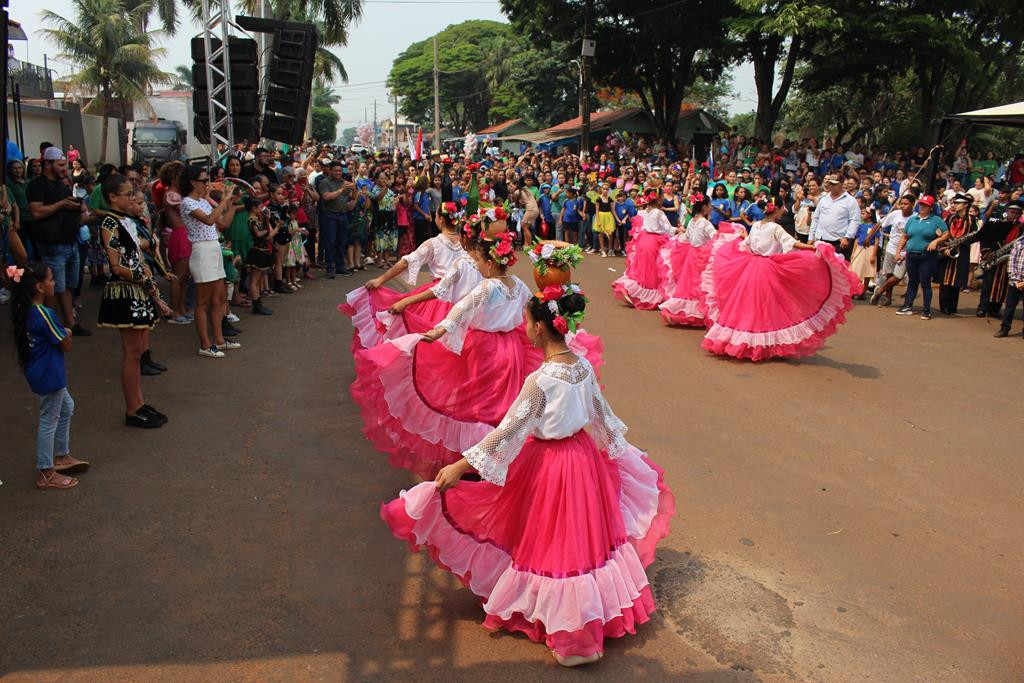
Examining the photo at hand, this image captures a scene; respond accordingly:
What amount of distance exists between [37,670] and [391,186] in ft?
42.4

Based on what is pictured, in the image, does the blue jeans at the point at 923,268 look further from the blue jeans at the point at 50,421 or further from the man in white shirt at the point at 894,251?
the blue jeans at the point at 50,421

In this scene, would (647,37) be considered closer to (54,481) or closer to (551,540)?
(54,481)

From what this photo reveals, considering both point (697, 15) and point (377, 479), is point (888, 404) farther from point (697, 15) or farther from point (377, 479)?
point (697, 15)

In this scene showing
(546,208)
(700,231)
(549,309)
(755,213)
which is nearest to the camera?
(549,309)

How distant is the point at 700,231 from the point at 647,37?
2287 cm

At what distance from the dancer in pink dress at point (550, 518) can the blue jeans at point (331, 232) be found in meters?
10.4

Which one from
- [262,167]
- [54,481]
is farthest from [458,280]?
[262,167]

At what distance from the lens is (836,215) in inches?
476

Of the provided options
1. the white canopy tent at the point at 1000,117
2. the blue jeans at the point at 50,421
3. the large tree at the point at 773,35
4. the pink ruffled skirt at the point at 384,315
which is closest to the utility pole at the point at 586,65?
the large tree at the point at 773,35

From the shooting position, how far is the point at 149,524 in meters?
4.91

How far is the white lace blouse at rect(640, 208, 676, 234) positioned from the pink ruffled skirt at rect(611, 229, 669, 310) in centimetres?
6

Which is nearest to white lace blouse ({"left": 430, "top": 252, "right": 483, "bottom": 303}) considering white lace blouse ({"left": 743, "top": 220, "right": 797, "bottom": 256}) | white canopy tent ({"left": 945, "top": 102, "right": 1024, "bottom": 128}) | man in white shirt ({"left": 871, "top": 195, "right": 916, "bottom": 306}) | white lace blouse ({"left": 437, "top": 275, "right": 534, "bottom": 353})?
white lace blouse ({"left": 437, "top": 275, "right": 534, "bottom": 353})

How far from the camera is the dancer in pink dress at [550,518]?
361 centimetres

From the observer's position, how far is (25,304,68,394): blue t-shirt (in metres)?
5.07
